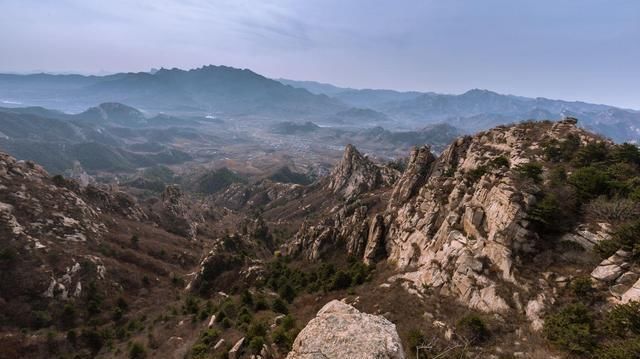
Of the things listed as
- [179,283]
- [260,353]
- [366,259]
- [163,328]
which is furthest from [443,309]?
[179,283]

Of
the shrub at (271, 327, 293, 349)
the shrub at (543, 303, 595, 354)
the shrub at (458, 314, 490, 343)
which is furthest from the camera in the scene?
the shrub at (271, 327, 293, 349)

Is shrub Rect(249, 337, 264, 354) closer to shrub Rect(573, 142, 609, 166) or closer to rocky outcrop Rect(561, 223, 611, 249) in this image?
rocky outcrop Rect(561, 223, 611, 249)

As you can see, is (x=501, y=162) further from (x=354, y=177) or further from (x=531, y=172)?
(x=354, y=177)

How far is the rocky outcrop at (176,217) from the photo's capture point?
456ft

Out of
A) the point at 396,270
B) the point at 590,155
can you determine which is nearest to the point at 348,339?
the point at 396,270

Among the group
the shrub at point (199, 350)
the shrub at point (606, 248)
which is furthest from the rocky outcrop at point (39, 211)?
the shrub at point (606, 248)

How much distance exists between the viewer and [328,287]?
180ft

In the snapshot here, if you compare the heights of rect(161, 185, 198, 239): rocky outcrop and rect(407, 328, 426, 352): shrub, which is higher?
rect(407, 328, 426, 352): shrub

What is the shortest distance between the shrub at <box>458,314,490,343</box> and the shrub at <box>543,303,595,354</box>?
14.2 ft

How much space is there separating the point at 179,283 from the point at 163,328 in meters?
27.5

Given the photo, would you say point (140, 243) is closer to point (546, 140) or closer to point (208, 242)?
point (208, 242)

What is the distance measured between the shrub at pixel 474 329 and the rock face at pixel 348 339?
16.6m

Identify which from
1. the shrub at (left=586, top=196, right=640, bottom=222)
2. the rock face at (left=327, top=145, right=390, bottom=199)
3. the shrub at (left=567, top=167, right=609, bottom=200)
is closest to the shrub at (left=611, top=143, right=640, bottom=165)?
the shrub at (left=567, top=167, right=609, bottom=200)

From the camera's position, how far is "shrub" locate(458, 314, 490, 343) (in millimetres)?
29353
